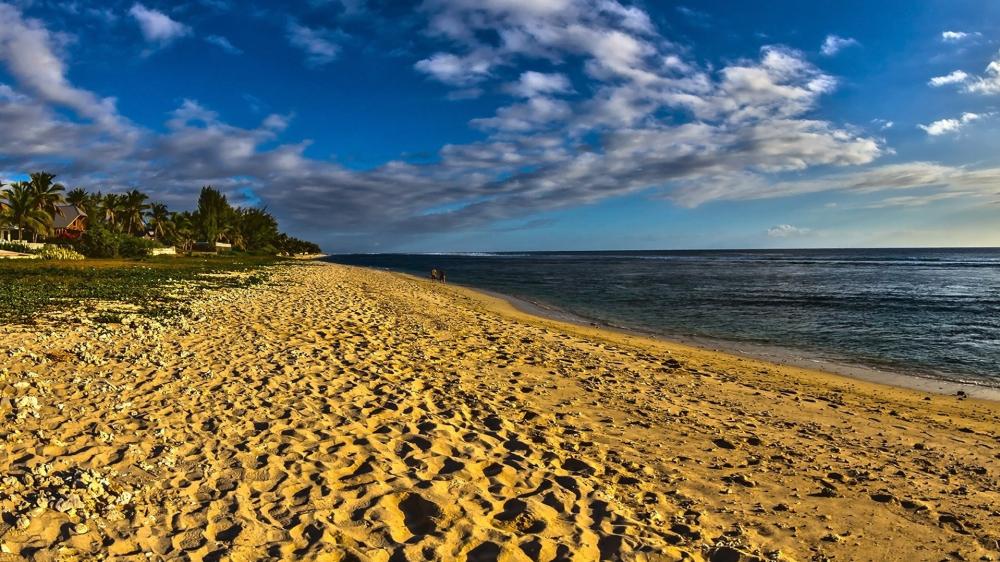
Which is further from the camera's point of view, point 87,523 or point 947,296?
point 947,296

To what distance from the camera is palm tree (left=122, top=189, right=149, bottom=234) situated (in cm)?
7631

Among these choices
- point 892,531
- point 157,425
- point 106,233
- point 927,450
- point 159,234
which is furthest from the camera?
point 159,234

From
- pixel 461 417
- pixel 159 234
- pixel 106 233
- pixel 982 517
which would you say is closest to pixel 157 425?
pixel 461 417

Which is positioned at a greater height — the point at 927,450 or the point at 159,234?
the point at 159,234

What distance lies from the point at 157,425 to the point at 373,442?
2.65 metres

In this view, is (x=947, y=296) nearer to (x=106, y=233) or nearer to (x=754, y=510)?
(x=754, y=510)

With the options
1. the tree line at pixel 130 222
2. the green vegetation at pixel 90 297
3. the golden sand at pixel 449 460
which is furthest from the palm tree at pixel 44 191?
the golden sand at pixel 449 460

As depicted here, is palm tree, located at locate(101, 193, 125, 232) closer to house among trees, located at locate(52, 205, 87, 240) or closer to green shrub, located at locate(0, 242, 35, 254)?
house among trees, located at locate(52, 205, 87, 240)

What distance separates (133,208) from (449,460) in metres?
90.5

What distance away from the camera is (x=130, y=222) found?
77.8 meters

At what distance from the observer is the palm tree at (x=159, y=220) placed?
82.6 m

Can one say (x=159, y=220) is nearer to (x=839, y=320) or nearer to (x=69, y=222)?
(x=69, y=222)

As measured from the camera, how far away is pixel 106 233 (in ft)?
163

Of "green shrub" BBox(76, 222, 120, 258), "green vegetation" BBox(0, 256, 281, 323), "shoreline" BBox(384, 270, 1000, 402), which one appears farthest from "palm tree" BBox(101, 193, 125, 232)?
"shoreline" BBox(384, 270, 1000, 402)
